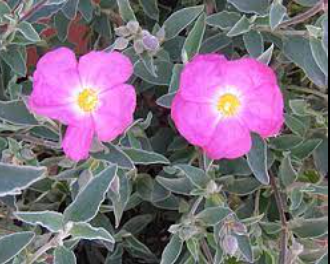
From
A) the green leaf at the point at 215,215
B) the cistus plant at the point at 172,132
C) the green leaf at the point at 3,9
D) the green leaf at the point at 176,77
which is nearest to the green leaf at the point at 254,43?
the cistus plant at the point at 172,132

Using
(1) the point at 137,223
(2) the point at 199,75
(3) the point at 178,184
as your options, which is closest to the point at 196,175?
(3) the point at 178,184

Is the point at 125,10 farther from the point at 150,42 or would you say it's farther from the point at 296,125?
the point at 296,125

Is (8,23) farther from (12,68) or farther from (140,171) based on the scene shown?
(140,171)

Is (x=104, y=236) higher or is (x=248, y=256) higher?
(x=104, y=236)

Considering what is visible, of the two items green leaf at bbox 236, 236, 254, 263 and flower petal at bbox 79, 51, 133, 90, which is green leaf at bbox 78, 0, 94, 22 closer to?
flower petal at bbox 79, 51, 133, 90

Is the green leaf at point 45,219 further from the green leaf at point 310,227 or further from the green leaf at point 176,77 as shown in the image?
the green leaf at point 310,227

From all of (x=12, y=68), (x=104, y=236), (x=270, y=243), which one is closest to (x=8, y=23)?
(x=12, y=68)
